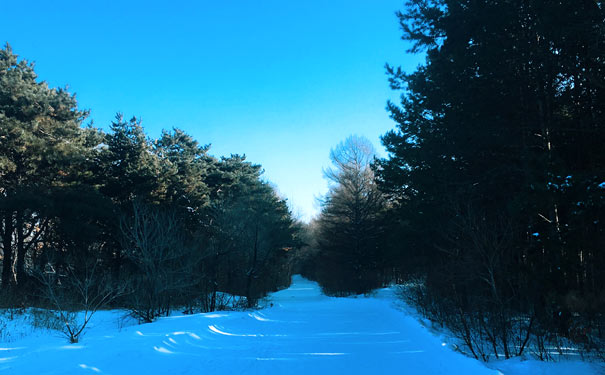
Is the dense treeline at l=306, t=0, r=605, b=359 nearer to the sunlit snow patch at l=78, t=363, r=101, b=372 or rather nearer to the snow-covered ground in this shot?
the snow-covered ground

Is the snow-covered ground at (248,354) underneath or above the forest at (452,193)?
underneath

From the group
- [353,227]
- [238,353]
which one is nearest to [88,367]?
[238,353]

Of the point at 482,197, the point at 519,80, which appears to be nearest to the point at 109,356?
the point at 482,197

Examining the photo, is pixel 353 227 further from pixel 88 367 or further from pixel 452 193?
pixel 88 367

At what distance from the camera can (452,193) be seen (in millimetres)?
12727

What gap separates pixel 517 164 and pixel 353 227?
20461 mm

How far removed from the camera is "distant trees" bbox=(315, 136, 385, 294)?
30.9m

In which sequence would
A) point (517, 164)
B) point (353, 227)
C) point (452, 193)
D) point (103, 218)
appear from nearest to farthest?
1. point (517, 164)
2. point (452, 193)
3. point (103, 218)
4. point (353, 227)

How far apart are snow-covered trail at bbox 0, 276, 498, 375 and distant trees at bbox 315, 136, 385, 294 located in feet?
61.7

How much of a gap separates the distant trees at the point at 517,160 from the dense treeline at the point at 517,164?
0.13 feet

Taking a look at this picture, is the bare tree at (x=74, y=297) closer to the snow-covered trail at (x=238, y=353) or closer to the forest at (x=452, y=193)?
the forest at (x=452, y=193)

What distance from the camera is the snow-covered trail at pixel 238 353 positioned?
6.62m

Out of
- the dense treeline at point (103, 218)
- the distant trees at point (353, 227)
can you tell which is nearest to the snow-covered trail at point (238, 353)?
the dense treeline at point (103, 218)

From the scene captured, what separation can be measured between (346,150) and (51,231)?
2354cm
